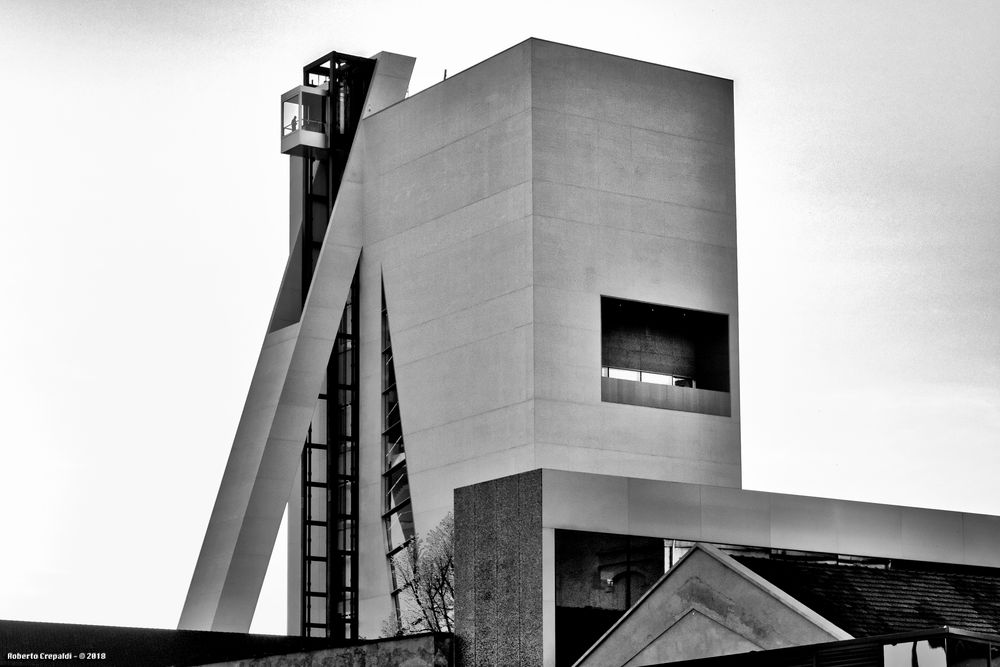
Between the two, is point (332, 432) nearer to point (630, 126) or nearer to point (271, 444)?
point (271, 444)

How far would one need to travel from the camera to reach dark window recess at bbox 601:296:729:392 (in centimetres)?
6091

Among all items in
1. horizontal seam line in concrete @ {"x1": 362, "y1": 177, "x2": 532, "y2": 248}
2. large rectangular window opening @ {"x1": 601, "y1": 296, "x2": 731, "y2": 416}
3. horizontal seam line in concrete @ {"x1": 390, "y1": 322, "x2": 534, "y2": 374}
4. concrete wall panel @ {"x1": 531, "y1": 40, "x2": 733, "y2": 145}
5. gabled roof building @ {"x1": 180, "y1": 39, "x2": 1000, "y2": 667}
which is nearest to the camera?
horizontal seam line in concrete @ {"x1": 390, "y1": 322, "x2": 534, "y2": 374}

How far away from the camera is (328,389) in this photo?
69250 mm

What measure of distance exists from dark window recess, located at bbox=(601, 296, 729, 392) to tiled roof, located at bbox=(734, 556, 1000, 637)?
2869cm

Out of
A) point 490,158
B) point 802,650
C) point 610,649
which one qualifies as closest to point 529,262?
point 490,158

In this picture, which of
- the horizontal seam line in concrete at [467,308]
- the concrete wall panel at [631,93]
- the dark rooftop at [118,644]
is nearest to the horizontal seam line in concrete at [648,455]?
the horizontal seam line in concrete at [467,308]

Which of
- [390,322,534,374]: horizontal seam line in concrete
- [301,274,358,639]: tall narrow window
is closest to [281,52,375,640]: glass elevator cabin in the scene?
[301,274,358,639]: tall narrow window

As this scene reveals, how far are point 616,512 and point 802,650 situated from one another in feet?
33.0

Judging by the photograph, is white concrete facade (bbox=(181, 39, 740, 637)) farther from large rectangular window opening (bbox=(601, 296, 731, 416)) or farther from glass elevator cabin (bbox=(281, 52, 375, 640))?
glass elevator cabin (bbox=(281, 52, 375, 640))

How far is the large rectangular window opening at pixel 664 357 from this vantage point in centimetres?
6066

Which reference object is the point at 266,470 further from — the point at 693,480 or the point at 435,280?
the point at 693,480

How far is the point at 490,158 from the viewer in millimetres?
60938

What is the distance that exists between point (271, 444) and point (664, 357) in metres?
15.2

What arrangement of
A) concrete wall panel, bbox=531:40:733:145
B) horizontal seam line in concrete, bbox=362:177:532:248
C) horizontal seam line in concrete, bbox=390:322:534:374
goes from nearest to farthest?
horizontal seam line in concrete, bbox=390:322:534:374, horizontal seam line in concrete, bbox=362:177:532:248, concrete wall panel, bbox=531:40:733:145
